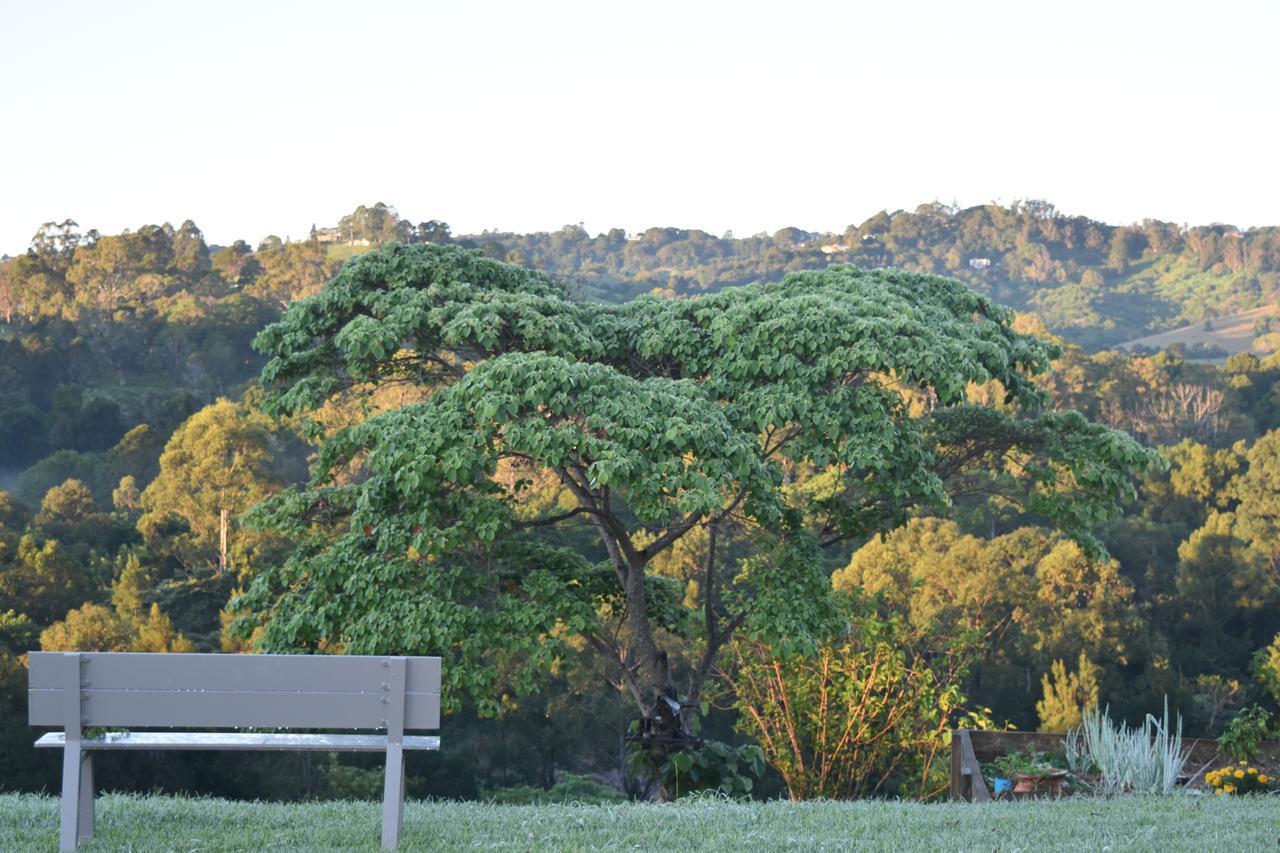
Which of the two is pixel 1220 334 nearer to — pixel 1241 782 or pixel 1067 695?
pixel 1067 695

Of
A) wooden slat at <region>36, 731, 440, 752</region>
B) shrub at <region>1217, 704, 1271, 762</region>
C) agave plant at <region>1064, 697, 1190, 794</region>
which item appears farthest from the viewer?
shrub at <region>1217, 704, 1271, 762</region>

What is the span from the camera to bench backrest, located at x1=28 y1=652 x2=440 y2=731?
15.1ft

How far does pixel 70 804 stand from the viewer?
14.6 feet

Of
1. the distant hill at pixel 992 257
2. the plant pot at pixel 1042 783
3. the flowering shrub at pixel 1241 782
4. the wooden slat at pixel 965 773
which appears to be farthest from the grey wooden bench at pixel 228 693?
the distant hill at pixel 992 257

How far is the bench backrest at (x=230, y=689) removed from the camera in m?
4.61

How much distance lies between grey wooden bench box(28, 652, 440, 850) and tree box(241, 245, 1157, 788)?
120 inches

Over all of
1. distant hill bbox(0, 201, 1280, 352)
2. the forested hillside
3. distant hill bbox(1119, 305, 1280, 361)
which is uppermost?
distant hill bbox(0, 201, 1280, 352)

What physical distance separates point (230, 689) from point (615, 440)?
3.70 metres

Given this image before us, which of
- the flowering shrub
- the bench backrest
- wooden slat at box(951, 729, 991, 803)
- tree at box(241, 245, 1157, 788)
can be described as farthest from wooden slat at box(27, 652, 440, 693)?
the flowering shrub

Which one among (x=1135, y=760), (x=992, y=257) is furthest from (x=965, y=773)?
(x=992, y=257)

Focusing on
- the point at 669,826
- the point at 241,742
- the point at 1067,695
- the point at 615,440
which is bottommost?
the point at 1067,695

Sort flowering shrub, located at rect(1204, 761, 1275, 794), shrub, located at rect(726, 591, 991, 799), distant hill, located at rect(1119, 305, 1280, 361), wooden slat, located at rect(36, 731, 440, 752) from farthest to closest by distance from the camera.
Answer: distant hill, located at rect(1119, 305, 1280, 361), shrub, located at rect(726, 591, 991, 799), flowering shrub, located at rect(1204, 761, 1275, 794), wooden slat, located at rect(36, 731, 440, 752)

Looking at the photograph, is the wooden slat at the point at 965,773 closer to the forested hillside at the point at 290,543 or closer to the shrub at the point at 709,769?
the shrub at the point at 709,769

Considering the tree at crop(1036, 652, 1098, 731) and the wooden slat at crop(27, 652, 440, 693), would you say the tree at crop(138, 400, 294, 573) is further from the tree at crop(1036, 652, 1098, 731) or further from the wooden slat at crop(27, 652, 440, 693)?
the wooden slat at crop(27, 652, 440, 693)
